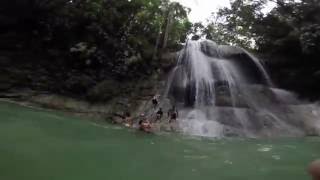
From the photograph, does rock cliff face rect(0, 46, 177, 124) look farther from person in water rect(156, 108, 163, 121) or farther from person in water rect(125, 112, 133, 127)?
person in water rect(156, 108, 163, 121)

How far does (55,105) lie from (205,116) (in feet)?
20.7

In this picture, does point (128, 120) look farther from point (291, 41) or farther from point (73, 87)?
point (291, 41)

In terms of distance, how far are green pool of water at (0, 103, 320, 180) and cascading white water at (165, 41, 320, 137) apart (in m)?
1.82

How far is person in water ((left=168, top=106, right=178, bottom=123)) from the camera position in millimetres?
16250

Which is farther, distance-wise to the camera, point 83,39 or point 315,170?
point 83,39

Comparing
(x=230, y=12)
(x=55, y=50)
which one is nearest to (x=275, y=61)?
(x=230, y=12)

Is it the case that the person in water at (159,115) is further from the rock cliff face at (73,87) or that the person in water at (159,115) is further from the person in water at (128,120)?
the rock cliff face at (73,87)

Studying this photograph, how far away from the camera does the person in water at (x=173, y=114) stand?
53.3 feet

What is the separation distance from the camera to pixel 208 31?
30.8 meters

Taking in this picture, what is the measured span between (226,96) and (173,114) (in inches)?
131

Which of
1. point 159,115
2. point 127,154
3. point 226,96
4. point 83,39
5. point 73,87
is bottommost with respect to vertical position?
point 127,154

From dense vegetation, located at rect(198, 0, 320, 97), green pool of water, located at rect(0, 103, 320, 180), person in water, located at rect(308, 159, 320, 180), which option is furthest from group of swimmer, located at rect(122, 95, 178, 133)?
person in water, located at rect(308, 159, 320, 180)

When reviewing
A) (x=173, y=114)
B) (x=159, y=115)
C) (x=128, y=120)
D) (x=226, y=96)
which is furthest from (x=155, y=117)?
(x=226, y=96)

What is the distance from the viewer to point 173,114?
640 inches
